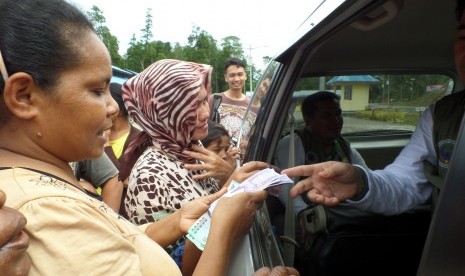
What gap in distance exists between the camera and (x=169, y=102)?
2.03 m

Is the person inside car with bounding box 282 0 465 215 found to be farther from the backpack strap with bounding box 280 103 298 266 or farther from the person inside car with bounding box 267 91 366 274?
the person inside car with bounding box 267 91 366 274

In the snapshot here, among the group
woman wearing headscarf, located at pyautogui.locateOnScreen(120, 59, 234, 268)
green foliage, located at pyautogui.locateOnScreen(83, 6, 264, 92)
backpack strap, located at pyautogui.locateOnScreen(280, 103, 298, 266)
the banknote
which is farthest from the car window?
green foliage, located at pyautogui.locateOnScreen(83, 6, 264, 92)

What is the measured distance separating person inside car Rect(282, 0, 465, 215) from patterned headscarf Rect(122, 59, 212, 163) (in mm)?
639

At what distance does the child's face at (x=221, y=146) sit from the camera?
3.00m

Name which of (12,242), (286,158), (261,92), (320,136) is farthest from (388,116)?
(12,242)

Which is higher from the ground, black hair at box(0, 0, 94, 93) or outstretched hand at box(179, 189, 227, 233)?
black hair at box(0, 0, 94, 93)

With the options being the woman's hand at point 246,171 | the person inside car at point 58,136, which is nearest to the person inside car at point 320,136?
the woman's hand at point 246,171

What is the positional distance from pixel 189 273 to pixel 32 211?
41.6 inches

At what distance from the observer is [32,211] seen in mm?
896

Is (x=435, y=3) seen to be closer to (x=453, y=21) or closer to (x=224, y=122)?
(x=453, y=21)

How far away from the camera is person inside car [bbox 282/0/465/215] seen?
5.85ft

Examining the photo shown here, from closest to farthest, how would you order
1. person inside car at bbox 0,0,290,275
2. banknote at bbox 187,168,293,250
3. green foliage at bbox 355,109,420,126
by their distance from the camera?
person inside car at bbox 0,0,290,275 < banknote at bbox 187,168,293,250 < green foliage at bbox 355,109,420,126

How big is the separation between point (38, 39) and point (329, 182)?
1.35 metres

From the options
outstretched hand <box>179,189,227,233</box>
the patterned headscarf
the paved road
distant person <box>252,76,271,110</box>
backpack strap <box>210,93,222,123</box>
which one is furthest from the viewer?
backpack strap <box>210,93,222,123</box>
